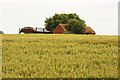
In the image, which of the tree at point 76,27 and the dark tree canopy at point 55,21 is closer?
the tree at point 76,27

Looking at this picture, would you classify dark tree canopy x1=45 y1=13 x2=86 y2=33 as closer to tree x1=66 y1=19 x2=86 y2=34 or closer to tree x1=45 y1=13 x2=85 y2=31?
tree x1=45 y1=13 x2=85 y2=31

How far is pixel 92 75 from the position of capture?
6176mm

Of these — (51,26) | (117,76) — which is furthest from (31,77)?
(51,26)

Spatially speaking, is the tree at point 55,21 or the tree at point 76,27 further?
the tree at point 55,21

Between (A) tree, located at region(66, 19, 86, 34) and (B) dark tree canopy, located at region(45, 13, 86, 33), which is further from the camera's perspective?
(B) dark tree canopy, located at region(45, 13, 86, 33)

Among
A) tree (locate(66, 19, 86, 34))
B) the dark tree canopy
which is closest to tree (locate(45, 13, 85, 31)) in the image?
the dark tree canopy

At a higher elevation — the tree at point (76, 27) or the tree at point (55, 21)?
the tree at point (55, 21)

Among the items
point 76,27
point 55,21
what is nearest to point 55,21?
point 55,21

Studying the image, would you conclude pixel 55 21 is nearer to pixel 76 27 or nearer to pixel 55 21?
pixel 55 21

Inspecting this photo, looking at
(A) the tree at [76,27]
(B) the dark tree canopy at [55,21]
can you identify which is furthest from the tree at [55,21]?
(A) the tree at [76,27]

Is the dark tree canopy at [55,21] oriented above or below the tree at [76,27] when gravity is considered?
above

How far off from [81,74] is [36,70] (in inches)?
78.4

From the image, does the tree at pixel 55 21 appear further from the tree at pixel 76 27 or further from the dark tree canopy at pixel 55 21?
the tree at pixel 76 27

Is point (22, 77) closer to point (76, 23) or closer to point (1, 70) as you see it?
point (1, 70)
